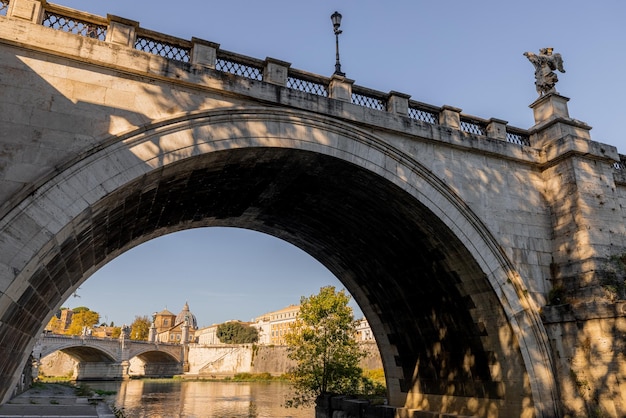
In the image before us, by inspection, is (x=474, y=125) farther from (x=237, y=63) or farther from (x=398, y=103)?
(x=237, y=63)

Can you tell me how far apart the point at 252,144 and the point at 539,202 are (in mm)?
8320

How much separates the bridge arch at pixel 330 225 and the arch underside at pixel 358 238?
5 centimetres

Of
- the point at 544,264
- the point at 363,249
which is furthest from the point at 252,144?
the point at 544,264

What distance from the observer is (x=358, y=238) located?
13711 mm

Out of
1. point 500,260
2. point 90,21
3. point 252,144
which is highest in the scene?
point 90,21

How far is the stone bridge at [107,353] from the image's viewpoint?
188 ft

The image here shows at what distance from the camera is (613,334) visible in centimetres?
1024

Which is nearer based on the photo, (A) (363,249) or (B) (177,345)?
(A) (363,249)

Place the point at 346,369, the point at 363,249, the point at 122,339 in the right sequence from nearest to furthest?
the point at 363,249
the point at 346,369
the point at 122,339

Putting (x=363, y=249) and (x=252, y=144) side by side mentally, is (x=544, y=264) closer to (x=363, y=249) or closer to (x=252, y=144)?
(x=363, y=249)

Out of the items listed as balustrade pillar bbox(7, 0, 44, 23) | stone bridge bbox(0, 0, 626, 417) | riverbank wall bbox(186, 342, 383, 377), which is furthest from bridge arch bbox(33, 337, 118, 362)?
balustrade pillar bbox(7, 0, 44, 23)


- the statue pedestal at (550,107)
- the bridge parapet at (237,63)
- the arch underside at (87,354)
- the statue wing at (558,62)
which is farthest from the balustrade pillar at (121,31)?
the arch underside at (87,354)

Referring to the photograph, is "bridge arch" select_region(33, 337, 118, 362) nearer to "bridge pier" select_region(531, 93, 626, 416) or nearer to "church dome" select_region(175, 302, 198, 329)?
"bridge pier" select_region(531, 93, 626, 416)

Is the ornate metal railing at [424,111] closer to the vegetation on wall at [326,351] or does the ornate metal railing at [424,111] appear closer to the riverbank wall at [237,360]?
the vegetation on wall at [326,351]
